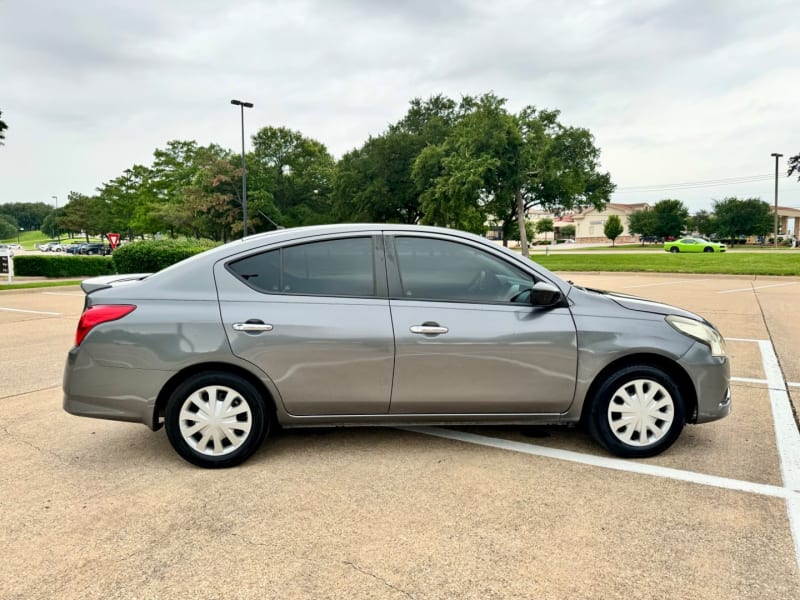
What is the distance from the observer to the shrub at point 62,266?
74.2 ft

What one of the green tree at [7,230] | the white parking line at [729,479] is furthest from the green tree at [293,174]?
the green tree at [7,230]

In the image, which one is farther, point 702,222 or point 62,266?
point 702,222

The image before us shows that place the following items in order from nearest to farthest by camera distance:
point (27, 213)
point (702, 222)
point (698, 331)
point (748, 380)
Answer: point (698, 331) < point (748, 380) < point (702, 222) < point (27, 213)

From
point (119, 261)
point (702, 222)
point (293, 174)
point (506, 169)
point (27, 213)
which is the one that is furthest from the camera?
point (27, 213)

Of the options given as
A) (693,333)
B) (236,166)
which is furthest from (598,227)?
(693,333)

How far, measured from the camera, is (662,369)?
3.71 metres

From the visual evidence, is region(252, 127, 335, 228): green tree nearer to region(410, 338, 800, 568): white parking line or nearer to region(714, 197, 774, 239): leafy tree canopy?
region(714, 197, 774, 239): leafy tree canopy

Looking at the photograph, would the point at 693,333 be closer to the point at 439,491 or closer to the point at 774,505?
the point at 774,505

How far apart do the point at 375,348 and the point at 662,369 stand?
77.1 inches

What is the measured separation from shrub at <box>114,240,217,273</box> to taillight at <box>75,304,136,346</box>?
16.5 m

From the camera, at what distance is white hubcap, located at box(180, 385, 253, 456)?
3469 mm

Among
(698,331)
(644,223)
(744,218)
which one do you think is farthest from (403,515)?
(644,223)

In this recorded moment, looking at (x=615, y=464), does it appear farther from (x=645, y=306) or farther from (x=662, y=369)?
(x=645, y=306)

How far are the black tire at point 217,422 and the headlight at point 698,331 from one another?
2.82 m
